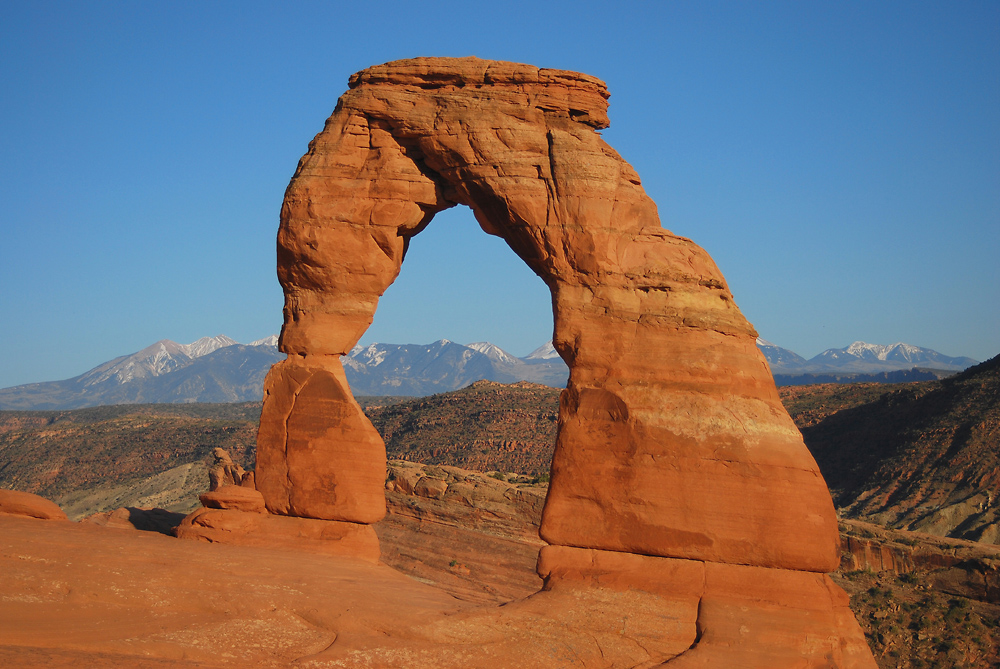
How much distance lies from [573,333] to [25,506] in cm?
1123

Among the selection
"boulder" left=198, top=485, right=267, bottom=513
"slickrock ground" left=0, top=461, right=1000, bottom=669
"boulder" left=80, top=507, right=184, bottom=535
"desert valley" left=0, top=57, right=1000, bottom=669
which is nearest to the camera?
"slickrock ground" left=0, top=461, right=1000, bottom=669

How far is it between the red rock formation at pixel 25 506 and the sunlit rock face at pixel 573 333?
169 inches

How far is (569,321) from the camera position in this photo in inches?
589

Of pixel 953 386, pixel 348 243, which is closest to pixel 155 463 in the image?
pixel 348 243

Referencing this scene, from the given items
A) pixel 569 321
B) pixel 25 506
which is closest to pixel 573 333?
pixel 569 321

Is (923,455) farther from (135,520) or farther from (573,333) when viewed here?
(135,520)

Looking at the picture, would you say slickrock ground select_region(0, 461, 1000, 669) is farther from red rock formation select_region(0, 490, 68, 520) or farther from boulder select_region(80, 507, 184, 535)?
red rock formation select_region(0, 490, 68, 520)

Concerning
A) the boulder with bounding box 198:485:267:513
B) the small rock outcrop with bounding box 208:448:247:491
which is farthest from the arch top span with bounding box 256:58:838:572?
the small rock outcrop with bounding box 208:448:247:491

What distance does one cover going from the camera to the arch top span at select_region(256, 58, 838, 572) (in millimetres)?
13758

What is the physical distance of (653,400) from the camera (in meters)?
14.2

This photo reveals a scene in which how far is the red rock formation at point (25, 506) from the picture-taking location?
55.5ft

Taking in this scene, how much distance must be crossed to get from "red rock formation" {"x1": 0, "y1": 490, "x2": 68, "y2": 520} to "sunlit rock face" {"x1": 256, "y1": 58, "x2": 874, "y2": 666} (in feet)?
14.1

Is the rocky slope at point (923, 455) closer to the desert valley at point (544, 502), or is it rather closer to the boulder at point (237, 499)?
the desert valley at point (544, 502)

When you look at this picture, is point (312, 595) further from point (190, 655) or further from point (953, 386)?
point (953, 386)
